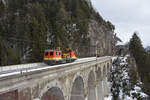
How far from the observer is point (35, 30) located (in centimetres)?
2875

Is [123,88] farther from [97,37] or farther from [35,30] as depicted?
[97,37]

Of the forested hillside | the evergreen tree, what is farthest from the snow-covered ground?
the forested hillside

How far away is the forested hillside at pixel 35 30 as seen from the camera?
2628 cm

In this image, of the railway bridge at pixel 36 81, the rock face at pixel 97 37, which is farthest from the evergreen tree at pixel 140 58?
the railway bridge at pixel 36 81

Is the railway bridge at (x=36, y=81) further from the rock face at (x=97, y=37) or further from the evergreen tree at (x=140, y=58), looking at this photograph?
the evergreen tree at (x=140, y=58)

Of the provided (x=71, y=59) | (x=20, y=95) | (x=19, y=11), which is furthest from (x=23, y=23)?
(x=20, y=95)

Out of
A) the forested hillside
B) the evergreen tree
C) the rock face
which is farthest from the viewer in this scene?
the rock face

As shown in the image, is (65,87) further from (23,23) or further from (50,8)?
(50,8)

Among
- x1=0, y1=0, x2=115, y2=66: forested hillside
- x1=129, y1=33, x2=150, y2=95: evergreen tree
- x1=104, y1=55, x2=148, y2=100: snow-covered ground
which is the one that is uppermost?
x1=0, y1=0, x2=115, y2=66: forested hillside

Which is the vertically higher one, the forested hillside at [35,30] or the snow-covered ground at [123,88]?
the forested hillside at [35,30]

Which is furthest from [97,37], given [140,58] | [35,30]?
[35,30]

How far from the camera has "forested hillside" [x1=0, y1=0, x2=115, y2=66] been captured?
2628cm

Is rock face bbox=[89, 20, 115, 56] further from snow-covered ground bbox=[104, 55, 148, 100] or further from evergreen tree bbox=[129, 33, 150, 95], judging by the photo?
evergreen tree bbox=[129, 33, 150, 95]

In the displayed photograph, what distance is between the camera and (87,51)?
55312 millimetres
